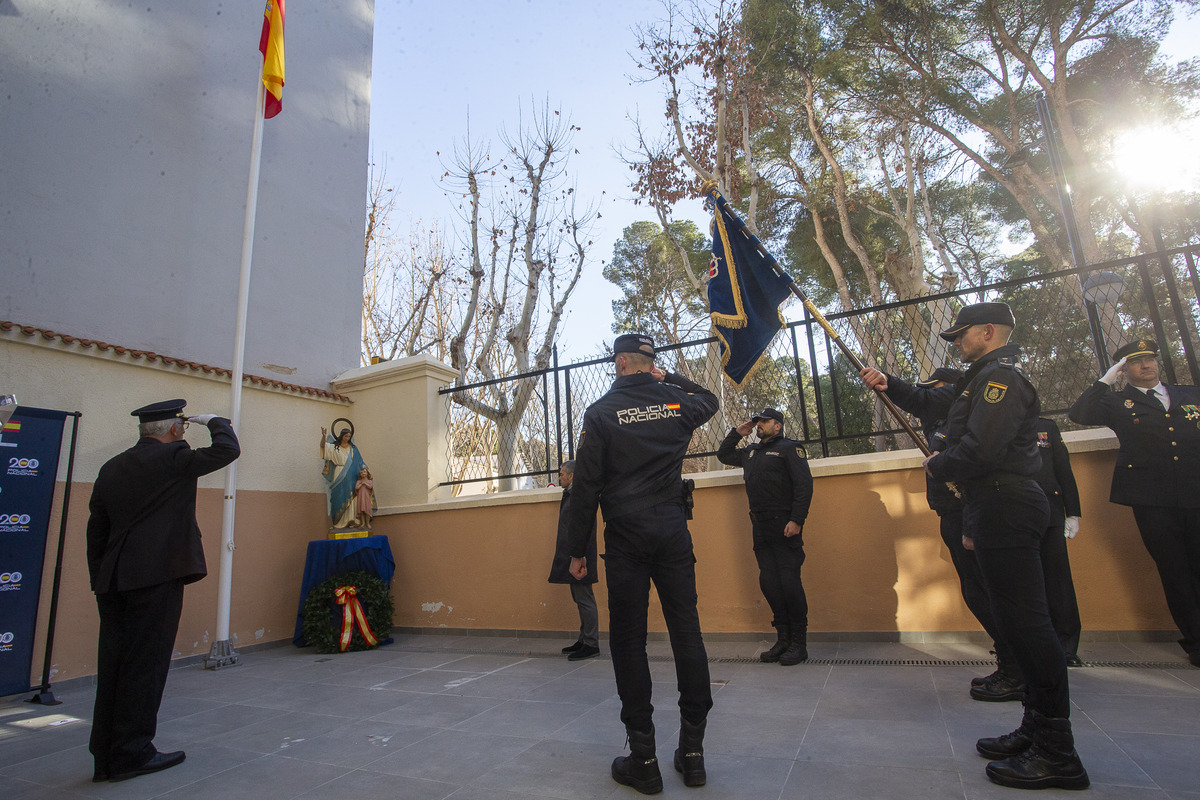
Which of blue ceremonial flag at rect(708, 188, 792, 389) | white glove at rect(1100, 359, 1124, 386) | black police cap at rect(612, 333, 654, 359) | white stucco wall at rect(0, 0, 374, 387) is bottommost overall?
white glove at rect(1100, 359, 1124, 386)

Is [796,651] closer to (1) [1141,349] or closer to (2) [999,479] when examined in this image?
(2) [999,479]

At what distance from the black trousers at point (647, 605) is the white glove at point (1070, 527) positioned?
8.79 ft

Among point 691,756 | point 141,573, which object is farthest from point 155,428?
point 691,756

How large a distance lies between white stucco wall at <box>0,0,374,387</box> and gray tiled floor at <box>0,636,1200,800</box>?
11.5 ft

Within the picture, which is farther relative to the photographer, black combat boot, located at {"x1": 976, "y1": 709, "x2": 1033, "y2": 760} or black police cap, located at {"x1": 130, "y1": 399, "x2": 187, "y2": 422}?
black police cap, located at {"x1": 130, "y1": 399, "x2": 187, "y2": 422}

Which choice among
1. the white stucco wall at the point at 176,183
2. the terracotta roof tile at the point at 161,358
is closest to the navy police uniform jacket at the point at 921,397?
the terracotta roof tile at the point at 161,358

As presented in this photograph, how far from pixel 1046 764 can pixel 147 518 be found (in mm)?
4095

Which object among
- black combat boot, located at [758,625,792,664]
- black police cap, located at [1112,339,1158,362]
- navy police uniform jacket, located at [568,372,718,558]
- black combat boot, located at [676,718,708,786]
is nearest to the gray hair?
navy police uniform jacket, located at [568,372,718,558]

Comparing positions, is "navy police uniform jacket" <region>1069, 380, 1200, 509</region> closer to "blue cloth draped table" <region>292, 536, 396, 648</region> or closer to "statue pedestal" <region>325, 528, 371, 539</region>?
"blue cloth draped table" <region>292, 536, 396, 648</region>

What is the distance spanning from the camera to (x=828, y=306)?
64.1 ft

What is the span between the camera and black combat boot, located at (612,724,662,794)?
7.95 ft

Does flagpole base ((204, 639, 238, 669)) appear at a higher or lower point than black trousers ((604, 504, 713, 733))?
lower

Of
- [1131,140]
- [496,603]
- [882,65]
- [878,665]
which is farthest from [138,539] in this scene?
[1131,140]

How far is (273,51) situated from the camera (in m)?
6.64
